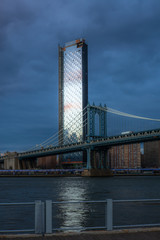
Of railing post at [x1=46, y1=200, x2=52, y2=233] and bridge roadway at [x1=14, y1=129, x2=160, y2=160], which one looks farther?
bridge roadway at [x1=14, y1=129, x2=160, y2=160]

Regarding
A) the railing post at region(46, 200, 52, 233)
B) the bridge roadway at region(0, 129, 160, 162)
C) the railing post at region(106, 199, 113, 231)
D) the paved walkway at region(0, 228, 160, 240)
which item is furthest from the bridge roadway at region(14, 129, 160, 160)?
the railing post at region(46, 200, 52, 233)

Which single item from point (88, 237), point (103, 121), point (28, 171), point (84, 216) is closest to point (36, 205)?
point (88, 237)

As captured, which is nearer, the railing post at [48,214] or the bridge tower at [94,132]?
the railing post at [48,214]

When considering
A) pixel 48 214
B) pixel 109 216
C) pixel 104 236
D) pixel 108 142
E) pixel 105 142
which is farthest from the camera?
pixel 105 142

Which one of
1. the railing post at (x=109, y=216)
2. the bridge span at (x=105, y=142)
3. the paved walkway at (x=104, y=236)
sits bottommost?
the paved walkway at (x=104, y=236)

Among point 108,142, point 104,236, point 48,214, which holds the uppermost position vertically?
point 108,142

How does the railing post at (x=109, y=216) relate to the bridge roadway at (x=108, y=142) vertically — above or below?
below

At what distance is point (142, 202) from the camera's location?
10.9m

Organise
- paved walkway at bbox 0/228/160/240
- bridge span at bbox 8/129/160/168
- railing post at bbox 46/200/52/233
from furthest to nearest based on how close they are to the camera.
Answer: bridge span at bbox 8/129/160/168
railing post at bbox 46/200/52/233
paved walkway at bbox 0/228/160/240

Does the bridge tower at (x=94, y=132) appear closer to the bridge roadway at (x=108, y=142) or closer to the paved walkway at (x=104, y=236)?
the bridge roadway at (x=108, y=142)

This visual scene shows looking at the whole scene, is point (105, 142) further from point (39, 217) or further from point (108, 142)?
point (39, 217)

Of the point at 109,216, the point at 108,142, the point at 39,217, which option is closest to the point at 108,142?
the point at 108,142

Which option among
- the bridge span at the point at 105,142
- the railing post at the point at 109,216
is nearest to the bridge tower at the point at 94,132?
the bridge span at the point at 105,142

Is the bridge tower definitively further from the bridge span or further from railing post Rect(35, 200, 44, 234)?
railing post Rect(35, 200, 44, 234)
